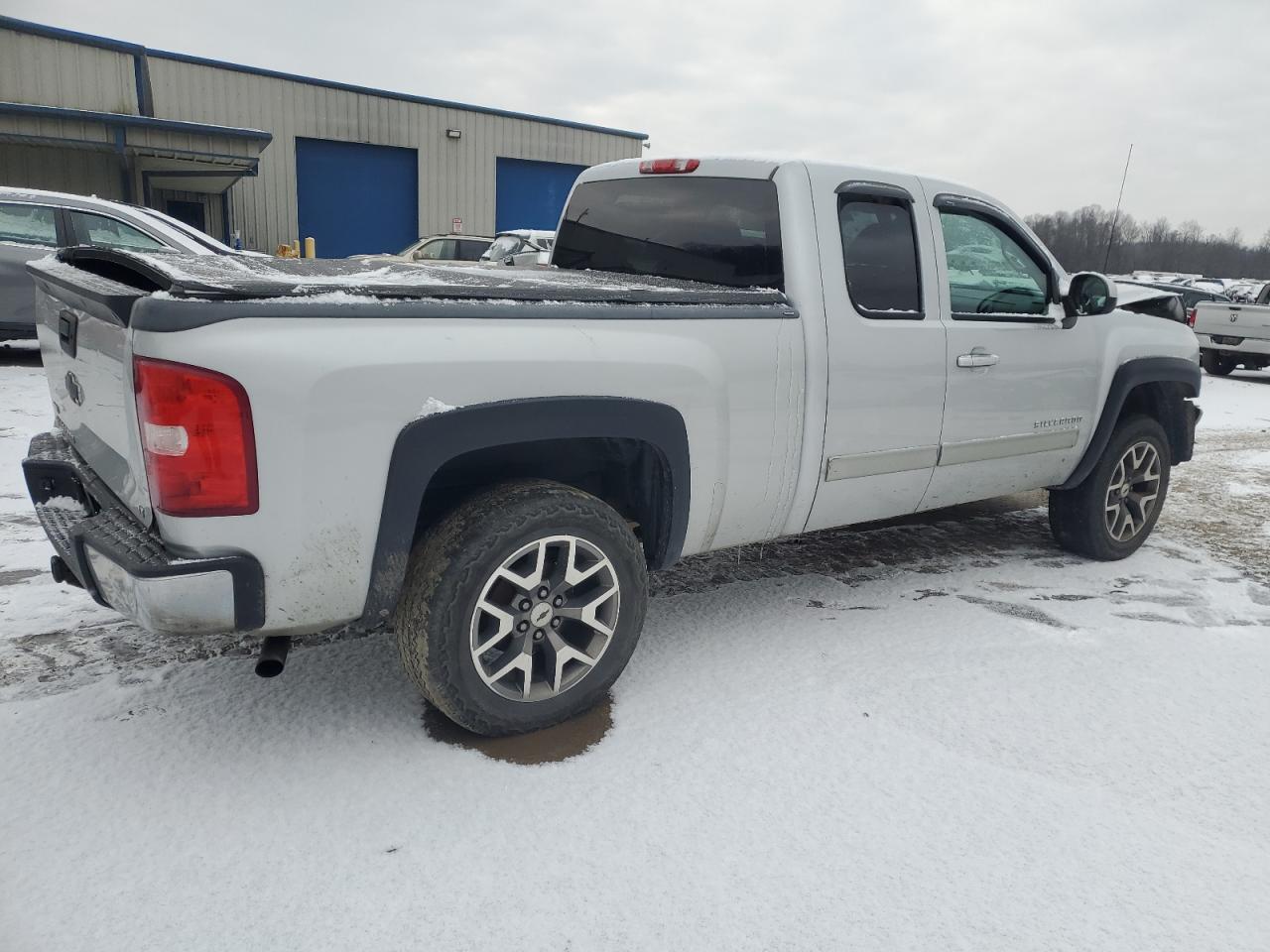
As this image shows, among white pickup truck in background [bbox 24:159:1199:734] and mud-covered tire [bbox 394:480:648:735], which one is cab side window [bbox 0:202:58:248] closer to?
white pickup truck in background [bbox 24:159:1199:734]

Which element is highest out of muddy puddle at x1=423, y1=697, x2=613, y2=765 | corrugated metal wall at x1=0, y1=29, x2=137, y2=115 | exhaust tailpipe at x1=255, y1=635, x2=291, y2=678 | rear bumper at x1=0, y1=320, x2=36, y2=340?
corrugated metal wall at x1=0, y1=29, x2=137, y2=115

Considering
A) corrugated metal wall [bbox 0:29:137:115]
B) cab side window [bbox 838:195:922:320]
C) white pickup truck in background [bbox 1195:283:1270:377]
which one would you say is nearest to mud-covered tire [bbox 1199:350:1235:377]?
Result: white pickup truck in background [bbox 1195:283:1270:377]

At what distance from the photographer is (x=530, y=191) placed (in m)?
25.9

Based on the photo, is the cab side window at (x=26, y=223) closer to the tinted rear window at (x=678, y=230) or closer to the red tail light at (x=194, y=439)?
the tinted rear window at (x=678, y=230)

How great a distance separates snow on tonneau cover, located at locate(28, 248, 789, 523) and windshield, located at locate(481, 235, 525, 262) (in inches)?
237

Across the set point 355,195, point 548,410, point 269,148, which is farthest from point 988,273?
point 355,195

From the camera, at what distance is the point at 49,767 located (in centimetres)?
250

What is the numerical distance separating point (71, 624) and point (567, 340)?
89.7 inches

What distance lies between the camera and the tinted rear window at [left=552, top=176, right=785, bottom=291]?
337 centimetres

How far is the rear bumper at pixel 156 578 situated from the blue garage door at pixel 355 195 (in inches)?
852

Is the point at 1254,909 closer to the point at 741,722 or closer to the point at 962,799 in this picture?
the point at 962,799

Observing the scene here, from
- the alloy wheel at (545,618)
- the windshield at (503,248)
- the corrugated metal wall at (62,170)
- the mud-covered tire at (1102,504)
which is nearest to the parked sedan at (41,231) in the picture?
the windshield at (503,248)

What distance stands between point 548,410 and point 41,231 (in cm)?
841

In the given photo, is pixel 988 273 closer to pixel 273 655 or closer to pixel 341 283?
pixel 341 283
